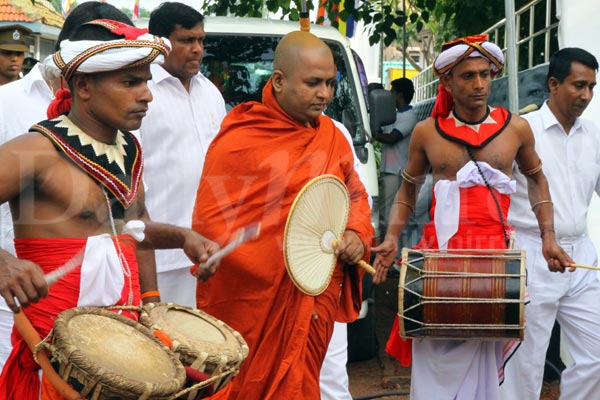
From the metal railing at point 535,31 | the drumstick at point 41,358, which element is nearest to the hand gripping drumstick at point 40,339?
the drumstick at point 41,358

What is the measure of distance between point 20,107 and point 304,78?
4.58ft

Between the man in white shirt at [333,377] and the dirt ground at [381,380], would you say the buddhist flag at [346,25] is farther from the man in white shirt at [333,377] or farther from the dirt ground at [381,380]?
the man in white shirt at [333,377]

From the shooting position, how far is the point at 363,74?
8.36 metres

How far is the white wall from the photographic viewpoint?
23.4ft

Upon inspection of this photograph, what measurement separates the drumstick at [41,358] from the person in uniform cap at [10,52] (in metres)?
4.09

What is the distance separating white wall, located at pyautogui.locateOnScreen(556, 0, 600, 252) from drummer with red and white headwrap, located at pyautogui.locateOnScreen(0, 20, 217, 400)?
4.15 m

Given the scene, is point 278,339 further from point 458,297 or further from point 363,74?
point 363,74

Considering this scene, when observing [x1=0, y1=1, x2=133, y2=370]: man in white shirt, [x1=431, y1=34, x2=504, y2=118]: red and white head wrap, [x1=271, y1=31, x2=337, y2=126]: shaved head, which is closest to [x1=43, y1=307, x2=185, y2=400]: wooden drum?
[x1=0, y1=1, x2=133, y2=370]: man in white shirt

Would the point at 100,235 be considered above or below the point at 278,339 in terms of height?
above

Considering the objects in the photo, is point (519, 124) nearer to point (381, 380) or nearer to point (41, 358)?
point (381, 380)

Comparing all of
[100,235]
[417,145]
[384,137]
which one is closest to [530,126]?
[417,145]

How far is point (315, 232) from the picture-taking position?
4.84 metres

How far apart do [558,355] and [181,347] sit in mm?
4977

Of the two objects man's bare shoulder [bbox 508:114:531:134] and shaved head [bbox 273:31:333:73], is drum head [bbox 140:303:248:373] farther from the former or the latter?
man's bare shoulder [bbox 508:114:531:134]
